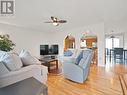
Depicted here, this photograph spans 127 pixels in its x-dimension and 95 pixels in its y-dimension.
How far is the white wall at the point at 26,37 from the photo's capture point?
7.53 meters

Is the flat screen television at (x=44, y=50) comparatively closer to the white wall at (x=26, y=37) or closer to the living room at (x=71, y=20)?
the living room at (x=71, y=20)

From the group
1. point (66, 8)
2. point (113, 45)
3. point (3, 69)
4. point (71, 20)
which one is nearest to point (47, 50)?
point (71, 20)

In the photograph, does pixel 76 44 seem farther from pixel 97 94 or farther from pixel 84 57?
pixel 97 94

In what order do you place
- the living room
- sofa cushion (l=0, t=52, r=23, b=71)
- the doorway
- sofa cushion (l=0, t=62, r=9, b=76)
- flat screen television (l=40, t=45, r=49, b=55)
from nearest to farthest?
sofa cushion (l=0, t=62, r=9, b=76), sofa cushion (l=0, t=52, r=23, b=71), the living room, flat screen television (l=40, t=45, r=49, b=55), the doorway

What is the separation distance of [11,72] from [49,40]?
8.03m

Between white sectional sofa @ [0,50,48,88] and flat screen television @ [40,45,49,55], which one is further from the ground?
flat screen television @ [40,45,49,55]

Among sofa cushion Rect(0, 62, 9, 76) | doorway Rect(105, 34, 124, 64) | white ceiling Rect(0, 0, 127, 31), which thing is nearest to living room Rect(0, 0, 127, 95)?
white ceiling Rect(0, 0, 127, 31)

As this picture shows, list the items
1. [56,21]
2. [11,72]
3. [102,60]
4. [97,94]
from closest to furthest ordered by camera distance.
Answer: [11,72], [97,94], [56,21], [102,60]

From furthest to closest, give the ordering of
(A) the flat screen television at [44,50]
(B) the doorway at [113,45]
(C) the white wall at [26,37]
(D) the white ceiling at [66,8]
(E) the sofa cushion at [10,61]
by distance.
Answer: (B) the doorway at [113,45] < (C) the white wall at [26,37] < (A) the flat screen television at [44,50] < (D) the white ceiling at [66,8] < (E) the sofa cushion at [10,61]

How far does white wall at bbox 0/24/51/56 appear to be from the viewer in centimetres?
753

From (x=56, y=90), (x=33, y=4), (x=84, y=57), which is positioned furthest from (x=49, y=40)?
(x=56, y=90)

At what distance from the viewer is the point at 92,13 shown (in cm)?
573

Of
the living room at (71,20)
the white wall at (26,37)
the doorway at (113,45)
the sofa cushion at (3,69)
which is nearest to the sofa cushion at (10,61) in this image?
the sofa cushion at (3,69)

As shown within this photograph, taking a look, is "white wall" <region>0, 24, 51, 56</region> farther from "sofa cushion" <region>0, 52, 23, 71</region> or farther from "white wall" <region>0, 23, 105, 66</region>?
"sofa cushion" <region>0, 52, 23, 71</region>
